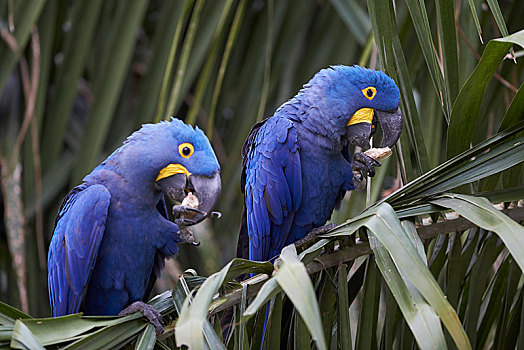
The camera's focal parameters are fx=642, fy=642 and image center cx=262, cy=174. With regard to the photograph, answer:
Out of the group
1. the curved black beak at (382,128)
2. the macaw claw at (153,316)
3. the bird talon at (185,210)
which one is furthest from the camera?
the curved black beak at (382,128)

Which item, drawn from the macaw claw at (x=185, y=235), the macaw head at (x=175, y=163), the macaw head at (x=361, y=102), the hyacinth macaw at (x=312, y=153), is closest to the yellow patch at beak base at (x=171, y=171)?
the macaw head at (x=175, y=163)

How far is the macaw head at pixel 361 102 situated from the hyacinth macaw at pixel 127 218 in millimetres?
379

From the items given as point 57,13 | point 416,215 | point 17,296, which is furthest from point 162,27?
point 416,215

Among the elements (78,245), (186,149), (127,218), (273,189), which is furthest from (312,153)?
(78,245)

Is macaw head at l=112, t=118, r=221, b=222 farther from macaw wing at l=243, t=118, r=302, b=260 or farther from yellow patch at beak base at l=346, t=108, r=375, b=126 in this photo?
yellow patch at beak base at l=346, t=108, r=375, b=126

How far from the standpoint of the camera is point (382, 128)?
1688mm

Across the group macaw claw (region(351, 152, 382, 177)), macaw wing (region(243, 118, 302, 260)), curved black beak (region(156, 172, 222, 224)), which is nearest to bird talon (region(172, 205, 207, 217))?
curved black beak (region(156, 172, 222, 224))

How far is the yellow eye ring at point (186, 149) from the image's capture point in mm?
1588

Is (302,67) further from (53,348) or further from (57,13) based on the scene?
(53,348)

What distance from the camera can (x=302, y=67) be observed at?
2529 millimetres

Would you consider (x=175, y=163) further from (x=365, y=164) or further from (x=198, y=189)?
(x=365, y=164)

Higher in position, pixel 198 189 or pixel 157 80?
pixel 157 80

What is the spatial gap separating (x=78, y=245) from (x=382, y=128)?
2.72 feet

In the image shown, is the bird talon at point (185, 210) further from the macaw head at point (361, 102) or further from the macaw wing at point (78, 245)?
the macaw head at point (361, 102)
